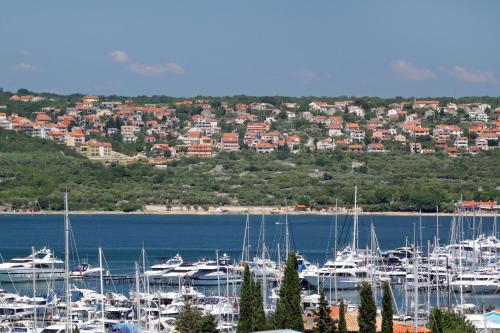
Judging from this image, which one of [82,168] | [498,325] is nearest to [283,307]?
[498,325]

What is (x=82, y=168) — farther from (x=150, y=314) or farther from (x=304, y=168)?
(x=150, y=314)

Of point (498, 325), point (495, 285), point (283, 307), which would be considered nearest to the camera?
point (283, 307)

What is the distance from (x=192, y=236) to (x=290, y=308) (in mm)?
56160

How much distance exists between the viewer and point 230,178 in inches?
4577

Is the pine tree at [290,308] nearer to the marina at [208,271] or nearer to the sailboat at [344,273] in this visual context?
the marina at [208,271]

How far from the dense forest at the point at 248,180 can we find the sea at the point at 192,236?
1.46 metres

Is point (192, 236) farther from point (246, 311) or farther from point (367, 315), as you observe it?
point (367, 315)

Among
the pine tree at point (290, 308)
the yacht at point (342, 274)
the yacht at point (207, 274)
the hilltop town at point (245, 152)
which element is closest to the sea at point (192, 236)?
the yacht at point (342, 274)

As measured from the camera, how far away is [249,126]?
149 m

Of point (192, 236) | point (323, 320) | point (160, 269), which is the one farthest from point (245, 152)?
point (323, 320)

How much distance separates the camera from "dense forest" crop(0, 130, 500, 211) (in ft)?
340

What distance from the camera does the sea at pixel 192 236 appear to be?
5722 cm

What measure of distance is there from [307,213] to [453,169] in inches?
781

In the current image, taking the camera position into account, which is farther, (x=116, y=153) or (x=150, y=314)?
(x=116, y=153)
